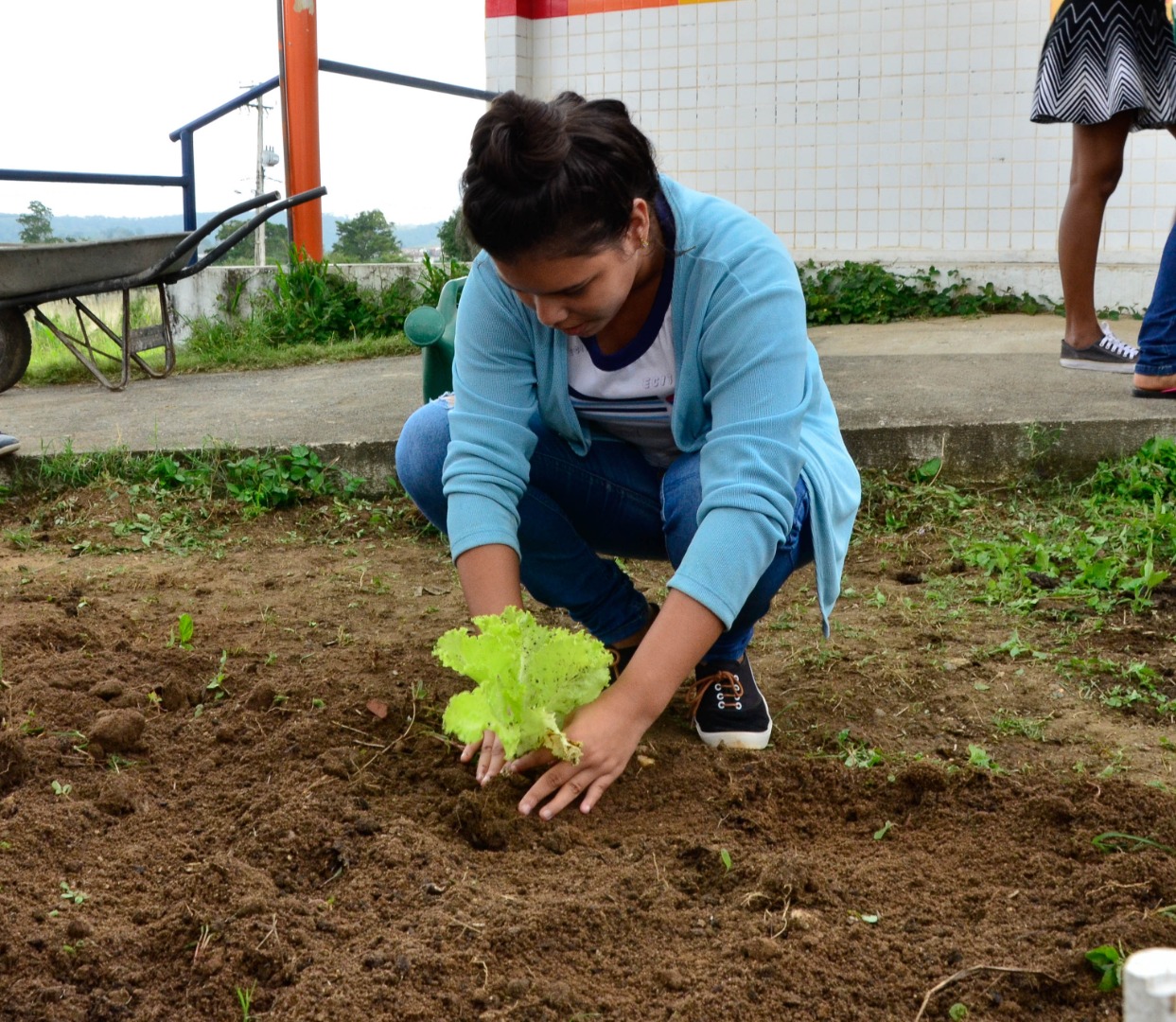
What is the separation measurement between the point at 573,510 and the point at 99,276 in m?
3.92

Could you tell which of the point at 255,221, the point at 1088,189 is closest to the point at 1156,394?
the point at 1088,189

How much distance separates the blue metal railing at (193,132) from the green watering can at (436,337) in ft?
14.2

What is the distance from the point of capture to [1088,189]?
4.07m

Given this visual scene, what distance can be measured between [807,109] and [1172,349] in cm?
342

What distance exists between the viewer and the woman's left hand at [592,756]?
1854 millimetres

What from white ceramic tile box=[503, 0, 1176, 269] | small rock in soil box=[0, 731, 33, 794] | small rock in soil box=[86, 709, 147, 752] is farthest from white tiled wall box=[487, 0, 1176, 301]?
small rock in soil box=[0, 731, 33, 794]

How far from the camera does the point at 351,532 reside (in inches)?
147

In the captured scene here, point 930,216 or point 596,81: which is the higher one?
point 596,81

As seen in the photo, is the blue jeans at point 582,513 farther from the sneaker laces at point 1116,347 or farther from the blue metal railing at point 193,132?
the blue metal railing at point 193,132

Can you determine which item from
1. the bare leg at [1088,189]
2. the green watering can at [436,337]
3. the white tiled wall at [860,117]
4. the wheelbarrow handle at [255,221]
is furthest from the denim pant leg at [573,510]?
the white tiled wall at [860,117]

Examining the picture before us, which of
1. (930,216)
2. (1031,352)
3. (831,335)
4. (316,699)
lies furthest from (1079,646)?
(930,216)

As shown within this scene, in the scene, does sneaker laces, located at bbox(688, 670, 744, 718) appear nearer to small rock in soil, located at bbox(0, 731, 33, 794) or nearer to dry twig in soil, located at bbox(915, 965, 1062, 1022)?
dry twig in soil, located at bbox(915, 965, 1062, 1022)

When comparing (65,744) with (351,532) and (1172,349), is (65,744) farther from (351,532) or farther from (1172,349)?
(1172,349)

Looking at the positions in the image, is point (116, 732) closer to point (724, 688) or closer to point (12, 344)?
point (724, 688)
